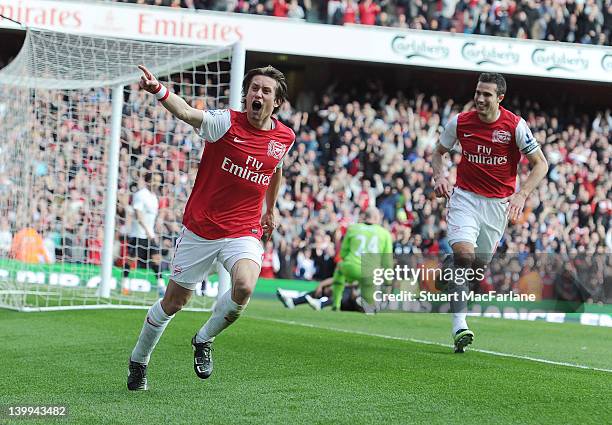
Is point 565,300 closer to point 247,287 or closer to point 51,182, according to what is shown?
point 51,182

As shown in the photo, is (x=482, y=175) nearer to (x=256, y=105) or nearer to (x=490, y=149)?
(x=490, y=149)

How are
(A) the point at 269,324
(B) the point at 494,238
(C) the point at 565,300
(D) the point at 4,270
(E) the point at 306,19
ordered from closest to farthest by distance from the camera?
(B) the point at 494,238, (A) the point at 269,324, (D) the point at 4,270, (C) the point at 565,300, (E) the point at 306,19

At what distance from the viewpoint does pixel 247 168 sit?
6.93 m

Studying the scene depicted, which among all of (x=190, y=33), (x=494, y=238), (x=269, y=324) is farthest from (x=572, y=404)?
(x=190, y=33)

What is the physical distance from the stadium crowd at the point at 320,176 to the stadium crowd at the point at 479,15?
2166 millimetres

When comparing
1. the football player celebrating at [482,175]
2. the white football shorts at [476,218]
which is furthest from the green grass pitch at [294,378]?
the white football shorts at [476,218]

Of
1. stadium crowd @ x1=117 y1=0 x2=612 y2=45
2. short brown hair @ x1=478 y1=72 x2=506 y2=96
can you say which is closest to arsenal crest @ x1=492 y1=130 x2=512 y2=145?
short brown hair @ x1=478 y1=72 x2=506 y2=96

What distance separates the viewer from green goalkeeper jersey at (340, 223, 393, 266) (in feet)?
52.7

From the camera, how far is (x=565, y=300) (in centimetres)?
1861

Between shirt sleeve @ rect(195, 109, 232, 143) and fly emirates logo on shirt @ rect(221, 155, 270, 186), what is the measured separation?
179mm

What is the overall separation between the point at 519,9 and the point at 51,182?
1651cm

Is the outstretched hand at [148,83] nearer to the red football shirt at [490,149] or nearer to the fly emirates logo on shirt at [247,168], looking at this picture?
the fly emirates logo on shirt at [247,168]

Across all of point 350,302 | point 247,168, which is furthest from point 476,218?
point 350,302

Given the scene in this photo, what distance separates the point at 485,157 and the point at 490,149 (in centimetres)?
9
